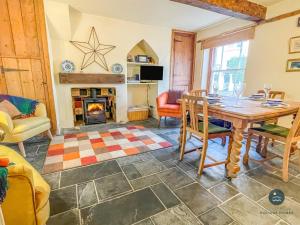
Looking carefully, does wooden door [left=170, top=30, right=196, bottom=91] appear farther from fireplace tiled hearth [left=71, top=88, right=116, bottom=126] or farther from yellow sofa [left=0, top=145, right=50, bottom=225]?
yellow sofa [left=0, top=145, right=50, bottom=225]

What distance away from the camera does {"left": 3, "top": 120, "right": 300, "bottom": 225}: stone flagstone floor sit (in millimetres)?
1304

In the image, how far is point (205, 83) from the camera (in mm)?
4504

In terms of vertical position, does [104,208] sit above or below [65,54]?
below

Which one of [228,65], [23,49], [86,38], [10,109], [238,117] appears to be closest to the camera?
[238,117]

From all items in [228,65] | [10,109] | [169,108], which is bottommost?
[169,108]

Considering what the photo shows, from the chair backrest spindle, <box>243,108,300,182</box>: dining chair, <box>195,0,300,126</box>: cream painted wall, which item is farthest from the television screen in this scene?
<box>243,108,300,182</box>: dining chair

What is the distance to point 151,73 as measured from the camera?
13.6ft

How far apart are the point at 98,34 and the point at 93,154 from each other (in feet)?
8.60

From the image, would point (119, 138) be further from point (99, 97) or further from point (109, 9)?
point (109, 9)

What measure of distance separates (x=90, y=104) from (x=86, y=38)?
4.74 ft

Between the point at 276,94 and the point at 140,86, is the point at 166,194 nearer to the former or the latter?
the point at 276,94

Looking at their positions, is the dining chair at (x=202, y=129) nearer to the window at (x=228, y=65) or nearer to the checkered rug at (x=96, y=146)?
the checkered rug at (x=96, y=146)

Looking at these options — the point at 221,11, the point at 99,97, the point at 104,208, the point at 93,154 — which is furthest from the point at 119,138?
the point at 221,11

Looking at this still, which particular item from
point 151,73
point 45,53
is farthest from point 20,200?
point 151,73
